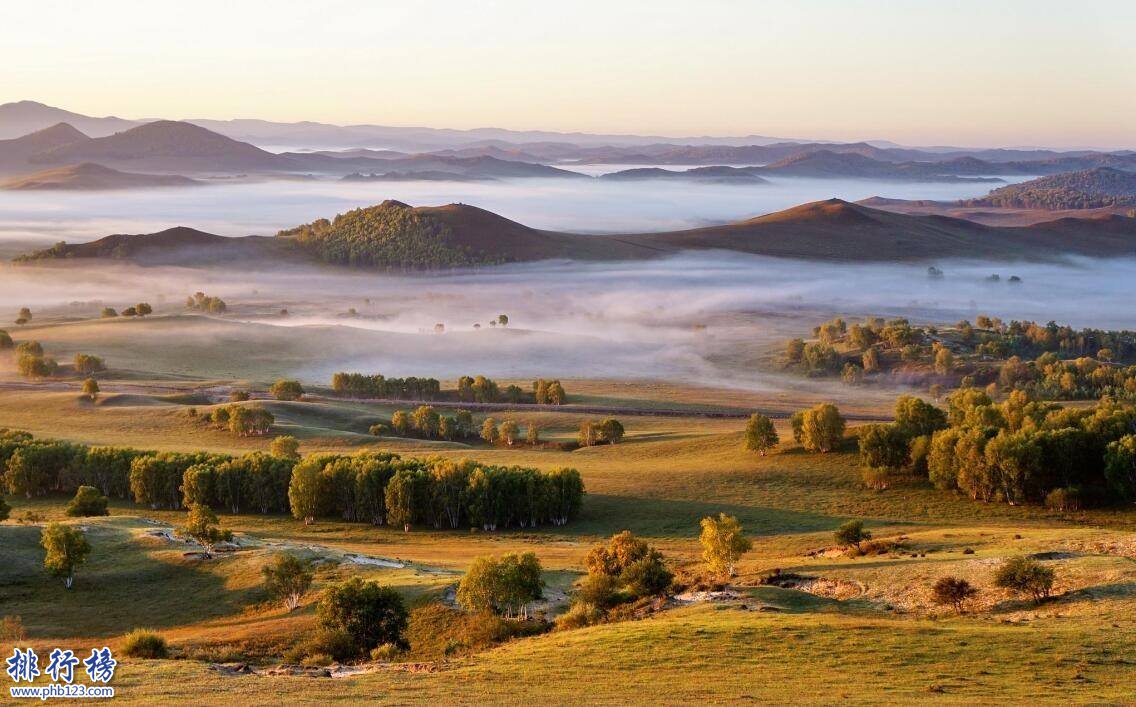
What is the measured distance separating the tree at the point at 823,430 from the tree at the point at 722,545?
3860 cm

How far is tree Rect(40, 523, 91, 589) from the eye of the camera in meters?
56.4

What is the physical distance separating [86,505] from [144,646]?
3928cm

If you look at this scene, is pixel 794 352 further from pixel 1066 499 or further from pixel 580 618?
pixel 580 618

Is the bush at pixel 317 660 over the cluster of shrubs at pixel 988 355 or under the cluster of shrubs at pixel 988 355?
under

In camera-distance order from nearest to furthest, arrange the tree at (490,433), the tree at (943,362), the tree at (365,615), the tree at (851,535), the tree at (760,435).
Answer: the tree at (365,615), the tree at (851,535), the tree at (760,435), the tree at (490,433), the tree at (943,362)

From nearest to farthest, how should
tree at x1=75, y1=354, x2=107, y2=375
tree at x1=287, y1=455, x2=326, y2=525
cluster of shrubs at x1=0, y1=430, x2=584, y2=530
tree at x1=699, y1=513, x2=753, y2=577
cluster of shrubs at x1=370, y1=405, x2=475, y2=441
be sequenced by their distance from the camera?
tree at x1=699, y1=513, x2=753, y2=577 → cluster of shrubs at x1=0, y1=430, x2=584, y2=530 → tree at x1=287, y1=455, x2=326, y2=525 → cluster of shrubs at x1=370, y1=405, x2=475, y2=441 → tree at x1=75, y1=354, x2=107, y2=375

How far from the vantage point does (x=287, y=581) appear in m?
52.2

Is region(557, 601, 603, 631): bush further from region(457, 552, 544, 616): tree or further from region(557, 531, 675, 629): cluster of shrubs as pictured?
region(457, 552, 544, 616): tree

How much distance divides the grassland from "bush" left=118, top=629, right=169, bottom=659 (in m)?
0.85

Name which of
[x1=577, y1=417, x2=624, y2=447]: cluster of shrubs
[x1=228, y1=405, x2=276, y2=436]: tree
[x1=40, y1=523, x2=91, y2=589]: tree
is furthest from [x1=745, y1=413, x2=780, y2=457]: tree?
[x1=40, y1=523, x2=91, y2=589]: tree

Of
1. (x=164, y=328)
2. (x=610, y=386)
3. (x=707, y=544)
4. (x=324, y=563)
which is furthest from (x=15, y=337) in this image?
(x=707, y=544)

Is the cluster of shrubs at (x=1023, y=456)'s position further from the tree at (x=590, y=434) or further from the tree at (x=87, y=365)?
the tree at (x=87, y=365)

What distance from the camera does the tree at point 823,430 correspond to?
9306 cm

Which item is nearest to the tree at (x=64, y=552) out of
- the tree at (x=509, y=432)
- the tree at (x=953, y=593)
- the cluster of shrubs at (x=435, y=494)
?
the cluster of shrubs at (x=435, y=494)
